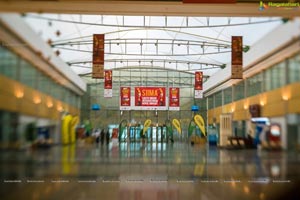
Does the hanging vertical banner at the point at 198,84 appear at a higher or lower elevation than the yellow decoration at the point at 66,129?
higher

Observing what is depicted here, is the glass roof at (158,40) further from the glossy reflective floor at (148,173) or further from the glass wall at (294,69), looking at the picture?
the glossy reflective floor at (148,173)

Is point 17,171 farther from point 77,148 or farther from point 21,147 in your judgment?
point 77,148

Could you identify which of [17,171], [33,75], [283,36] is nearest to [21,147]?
[17,171]

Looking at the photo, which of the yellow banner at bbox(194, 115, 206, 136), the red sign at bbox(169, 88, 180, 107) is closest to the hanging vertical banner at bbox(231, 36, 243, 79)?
the yellow banner at bbox(194, 115, 206, 136)

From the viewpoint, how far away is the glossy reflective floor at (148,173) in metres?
4.53

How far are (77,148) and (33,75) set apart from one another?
1587mm

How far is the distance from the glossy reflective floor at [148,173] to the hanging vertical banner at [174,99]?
610 mm

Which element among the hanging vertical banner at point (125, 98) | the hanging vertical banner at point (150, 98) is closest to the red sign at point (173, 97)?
the hanging vertical banner at point (150, 98)

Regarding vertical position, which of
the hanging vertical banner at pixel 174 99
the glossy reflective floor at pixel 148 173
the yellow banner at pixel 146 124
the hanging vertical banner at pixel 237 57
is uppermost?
the hanging vertical banner at pixel 237 57

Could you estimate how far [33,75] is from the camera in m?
3.75

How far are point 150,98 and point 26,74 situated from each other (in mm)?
2335

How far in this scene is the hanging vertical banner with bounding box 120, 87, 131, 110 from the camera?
5.45m

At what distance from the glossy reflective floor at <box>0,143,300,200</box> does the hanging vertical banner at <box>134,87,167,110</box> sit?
Answer: 0.64 metres

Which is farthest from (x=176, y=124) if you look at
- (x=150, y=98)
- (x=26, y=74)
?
(x=26, y=74)
